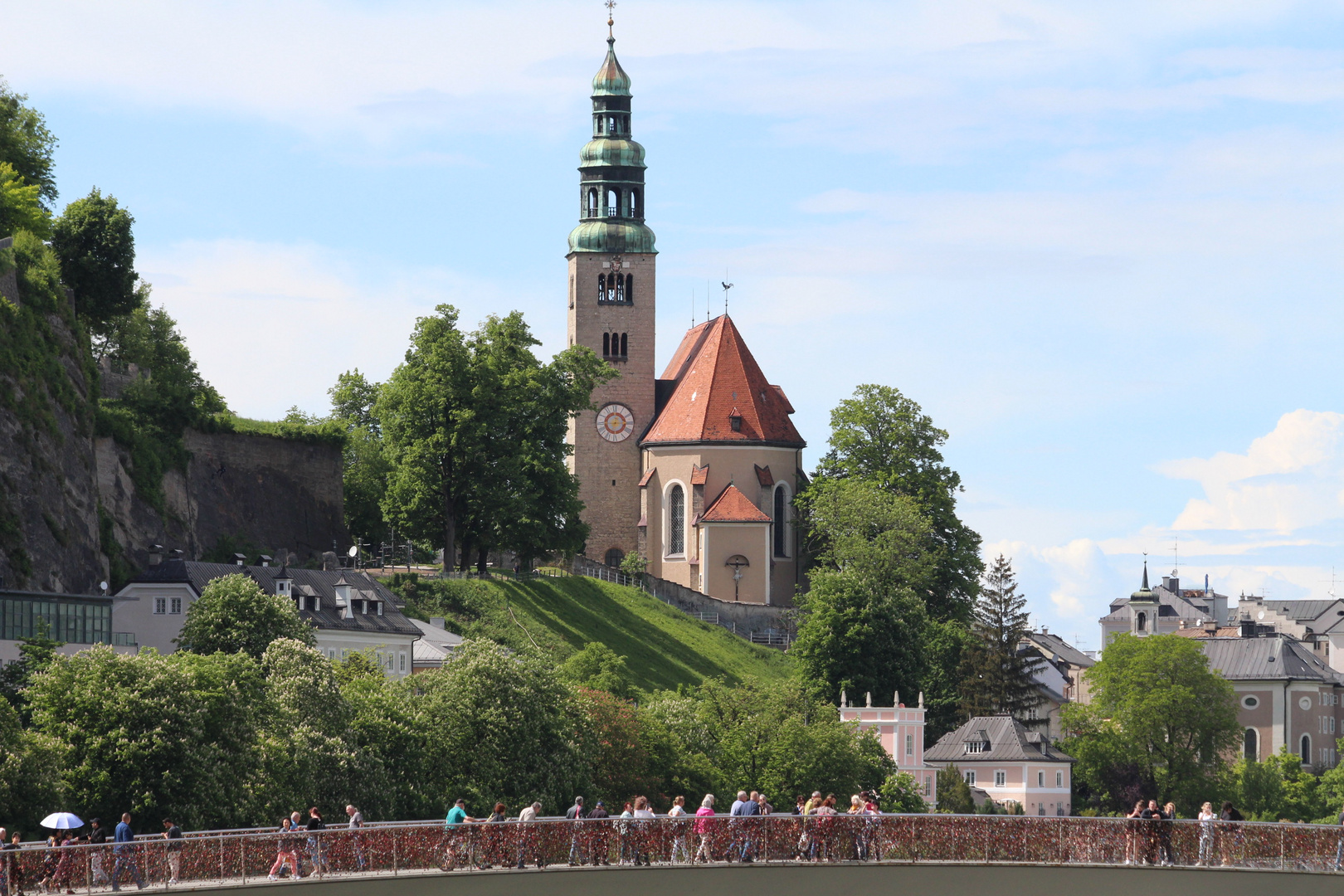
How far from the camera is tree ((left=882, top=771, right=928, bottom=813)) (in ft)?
258

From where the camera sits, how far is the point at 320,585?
256ft

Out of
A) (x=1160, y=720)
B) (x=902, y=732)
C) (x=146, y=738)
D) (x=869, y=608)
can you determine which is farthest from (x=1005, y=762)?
(x=146, y=738)

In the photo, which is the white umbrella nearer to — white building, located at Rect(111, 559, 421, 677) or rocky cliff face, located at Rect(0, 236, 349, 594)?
rocky cliff face, located at Rect(0, 236, 349, 594)

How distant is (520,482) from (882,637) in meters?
17.0

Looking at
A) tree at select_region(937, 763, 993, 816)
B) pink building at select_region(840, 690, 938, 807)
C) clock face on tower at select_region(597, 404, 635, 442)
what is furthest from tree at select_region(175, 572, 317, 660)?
clock face on tower at select_region(597, 404, 635, 442)

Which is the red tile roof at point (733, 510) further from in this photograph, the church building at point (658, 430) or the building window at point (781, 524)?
the building window at point (781, 524)

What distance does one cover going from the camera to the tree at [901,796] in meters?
78.6

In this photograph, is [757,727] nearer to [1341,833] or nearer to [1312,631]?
[1341,833]

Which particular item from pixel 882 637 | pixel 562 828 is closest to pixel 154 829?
pixel 562 828

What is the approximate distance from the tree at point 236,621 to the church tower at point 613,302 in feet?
160

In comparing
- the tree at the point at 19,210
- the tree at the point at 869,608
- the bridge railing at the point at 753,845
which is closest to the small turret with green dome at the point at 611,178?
the tree at the point at 869,608

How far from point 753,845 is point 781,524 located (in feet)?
233

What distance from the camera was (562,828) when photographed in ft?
127

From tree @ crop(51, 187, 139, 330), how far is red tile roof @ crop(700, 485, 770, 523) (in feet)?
117
